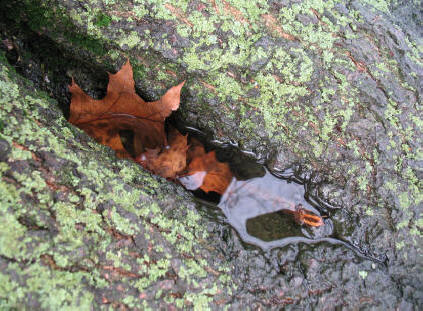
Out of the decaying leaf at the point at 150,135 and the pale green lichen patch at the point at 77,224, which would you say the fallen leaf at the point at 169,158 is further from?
the pale green lichen patch at the point at 77,224

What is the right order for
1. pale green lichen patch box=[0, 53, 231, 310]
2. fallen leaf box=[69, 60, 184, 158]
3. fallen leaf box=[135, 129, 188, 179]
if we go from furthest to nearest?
1. fallen leaf box=[135, 129, 188, 179]
2. fallen leaf box=[69, 60, 184, 158]
3. pale green lichen patch box=[0, 53, 231, 310]

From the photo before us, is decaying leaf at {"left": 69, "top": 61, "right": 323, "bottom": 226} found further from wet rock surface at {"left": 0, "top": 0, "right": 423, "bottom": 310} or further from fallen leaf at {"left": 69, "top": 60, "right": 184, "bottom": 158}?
wet rock surface at {"left": 0, "top": 0, "right": 423, "bottom": 310}

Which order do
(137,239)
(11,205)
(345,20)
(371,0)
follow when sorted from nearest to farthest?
(11,205), (137,239), (345,20), (371,0)

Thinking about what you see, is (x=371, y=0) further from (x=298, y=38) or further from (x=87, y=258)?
(x=87, y=258)

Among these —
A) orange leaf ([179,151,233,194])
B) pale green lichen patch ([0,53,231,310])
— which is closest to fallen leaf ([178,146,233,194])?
orange leaf ([179,151,233,194])

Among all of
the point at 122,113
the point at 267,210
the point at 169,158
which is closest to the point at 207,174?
the point at 169,158

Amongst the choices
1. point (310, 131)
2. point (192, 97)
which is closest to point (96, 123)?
point (192, 97)

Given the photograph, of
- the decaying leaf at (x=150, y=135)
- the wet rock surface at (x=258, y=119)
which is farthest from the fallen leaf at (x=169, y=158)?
A: the wet rock surface at (x=258, y=119)
